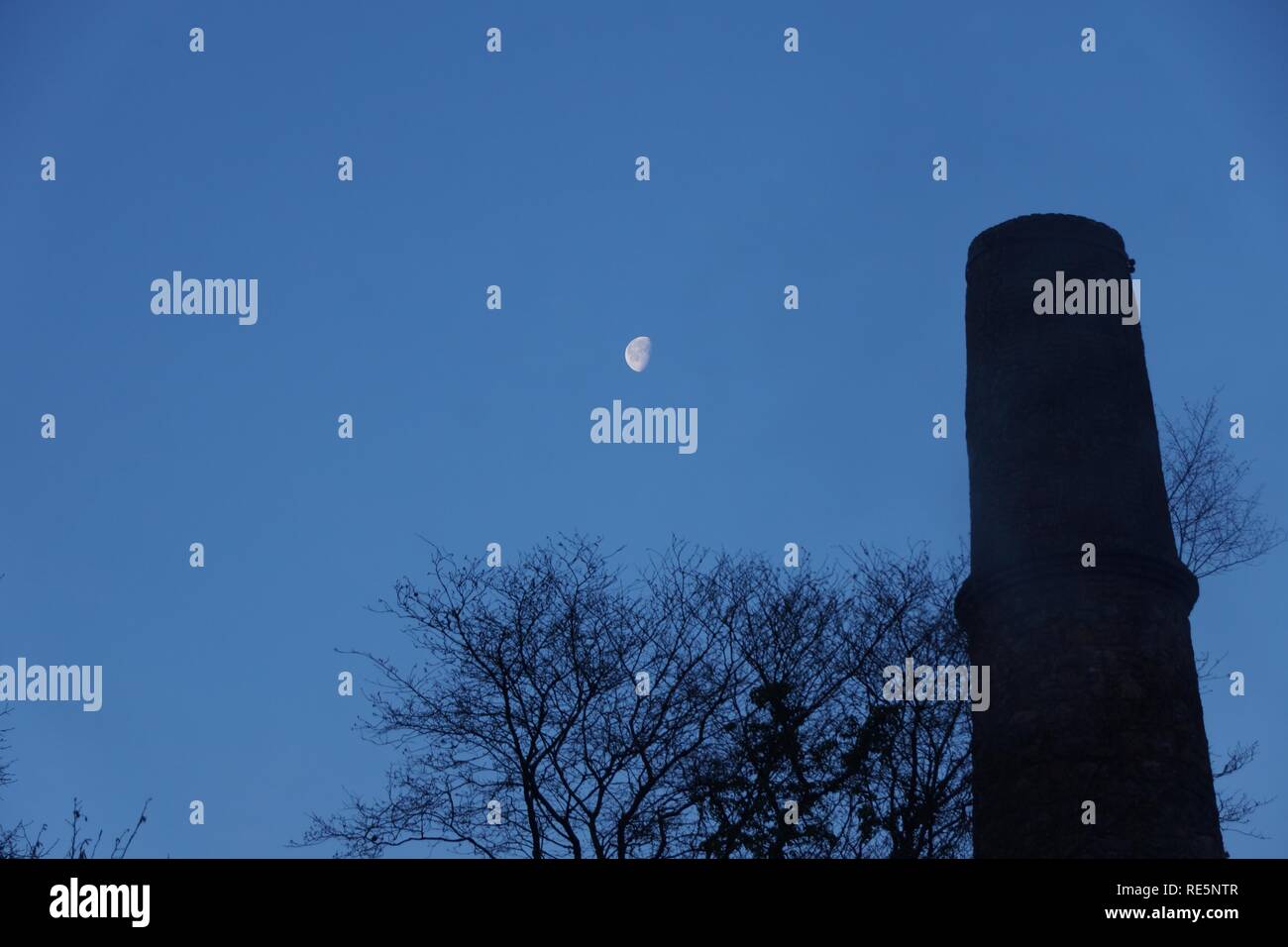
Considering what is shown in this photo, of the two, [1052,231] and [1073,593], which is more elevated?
[1052,231]

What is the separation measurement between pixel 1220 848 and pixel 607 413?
1164 centimetres

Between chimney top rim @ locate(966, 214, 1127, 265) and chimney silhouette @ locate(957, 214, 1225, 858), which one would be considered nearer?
chimney silhouette @ locate(957, 214, 1225, 858)

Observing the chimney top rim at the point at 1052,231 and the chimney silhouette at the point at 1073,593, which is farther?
the chimney top rim at the point at 1052,231

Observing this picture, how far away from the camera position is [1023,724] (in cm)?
927

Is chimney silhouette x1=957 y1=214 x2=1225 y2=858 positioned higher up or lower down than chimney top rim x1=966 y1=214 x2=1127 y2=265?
lower down

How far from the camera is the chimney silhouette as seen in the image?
8.95 metres

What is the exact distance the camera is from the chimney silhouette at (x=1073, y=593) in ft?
29.3

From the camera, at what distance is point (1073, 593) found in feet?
30.9

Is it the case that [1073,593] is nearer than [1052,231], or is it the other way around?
[1073,593]

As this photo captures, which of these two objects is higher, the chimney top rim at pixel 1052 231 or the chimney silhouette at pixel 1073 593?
the chimney top rim at pixel 1052 231
